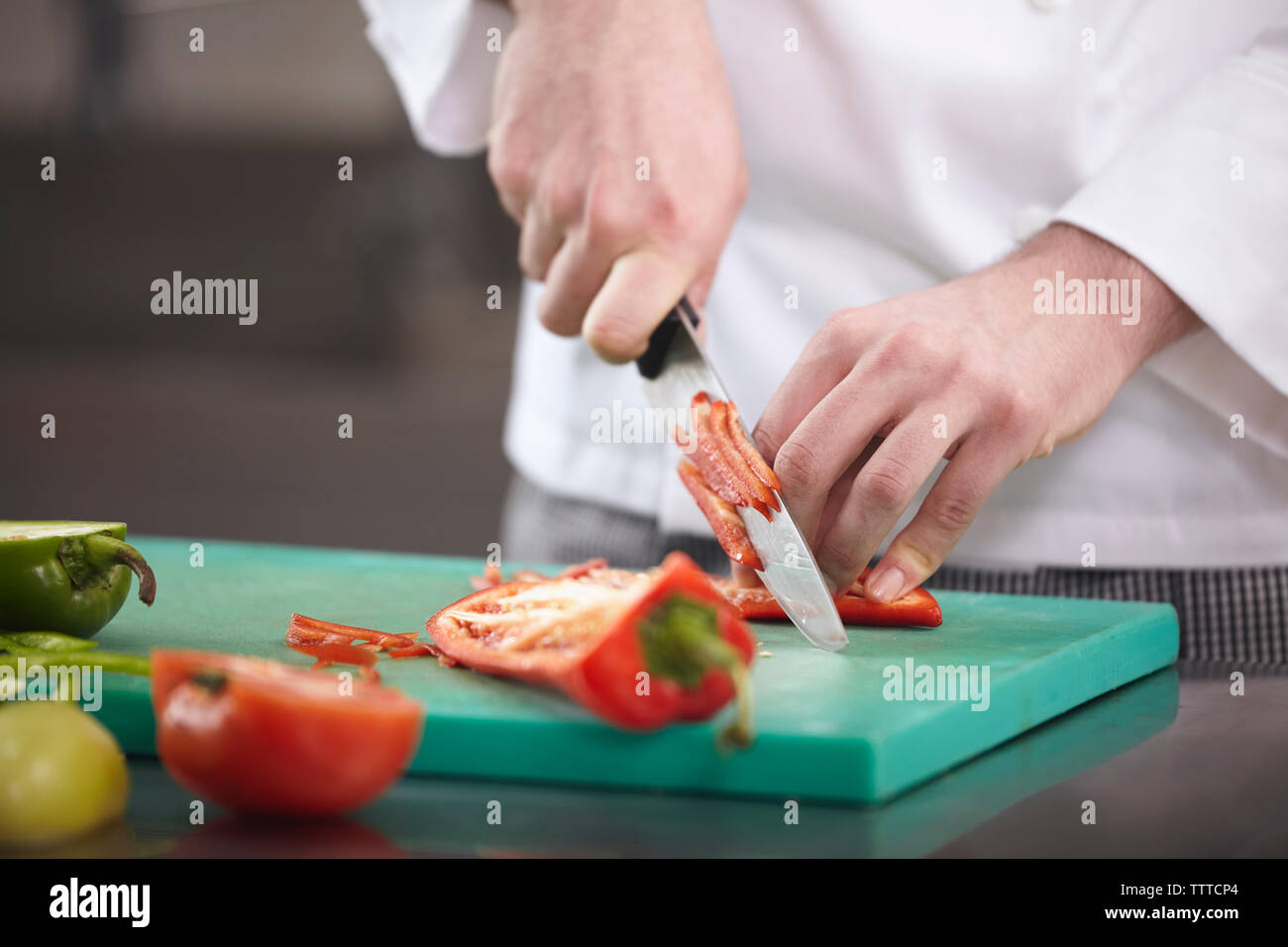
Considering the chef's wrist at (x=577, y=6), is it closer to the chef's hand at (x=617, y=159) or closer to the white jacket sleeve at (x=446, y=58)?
the chef's hand at (x=617, y=159)

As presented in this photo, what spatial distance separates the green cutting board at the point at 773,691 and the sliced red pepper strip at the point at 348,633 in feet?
0.09

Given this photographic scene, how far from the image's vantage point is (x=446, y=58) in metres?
1.76

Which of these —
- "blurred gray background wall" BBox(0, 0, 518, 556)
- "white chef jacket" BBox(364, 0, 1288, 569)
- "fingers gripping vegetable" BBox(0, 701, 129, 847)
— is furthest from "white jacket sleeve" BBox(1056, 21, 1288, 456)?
"blurred gray background wall" BBox(0, 0, 518, 556)

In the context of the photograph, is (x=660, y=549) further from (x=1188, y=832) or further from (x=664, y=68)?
(x=1188, y=832)

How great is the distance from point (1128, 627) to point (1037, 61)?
0.65 m

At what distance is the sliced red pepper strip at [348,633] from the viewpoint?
111cm

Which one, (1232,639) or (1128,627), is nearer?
(1128,627)

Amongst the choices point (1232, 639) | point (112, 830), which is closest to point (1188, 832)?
point (112, 830)

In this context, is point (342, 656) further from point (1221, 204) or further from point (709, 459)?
point (1221, 204)

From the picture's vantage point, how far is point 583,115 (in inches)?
52.3

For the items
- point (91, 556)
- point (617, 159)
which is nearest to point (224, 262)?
point (617, 159)

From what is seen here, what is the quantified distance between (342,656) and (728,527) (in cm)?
37

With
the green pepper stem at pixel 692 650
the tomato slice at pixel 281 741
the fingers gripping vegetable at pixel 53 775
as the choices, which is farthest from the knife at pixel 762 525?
the fingers gripping vegetable at pixel 53 775

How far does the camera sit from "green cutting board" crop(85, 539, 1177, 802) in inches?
32.8
